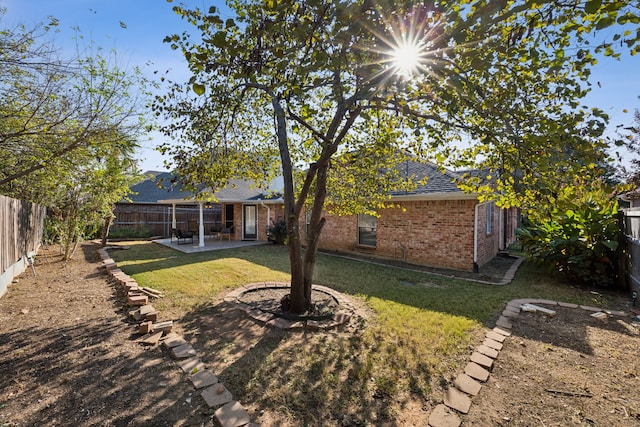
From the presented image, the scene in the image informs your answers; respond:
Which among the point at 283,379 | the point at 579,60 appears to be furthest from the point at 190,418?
the point at 579,60

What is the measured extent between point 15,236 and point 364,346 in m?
8.44

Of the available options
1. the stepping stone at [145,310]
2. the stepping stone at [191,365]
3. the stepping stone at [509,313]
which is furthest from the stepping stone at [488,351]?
the stepping stone at [145,310]

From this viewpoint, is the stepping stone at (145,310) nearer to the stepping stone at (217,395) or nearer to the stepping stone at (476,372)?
the stepping stone at (217,395)

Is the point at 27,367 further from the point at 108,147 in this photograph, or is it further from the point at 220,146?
the point at 108,147

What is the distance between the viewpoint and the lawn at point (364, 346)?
273 cm

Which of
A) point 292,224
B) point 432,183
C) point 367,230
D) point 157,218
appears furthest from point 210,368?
point 157,218

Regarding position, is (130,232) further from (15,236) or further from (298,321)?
(298,321)

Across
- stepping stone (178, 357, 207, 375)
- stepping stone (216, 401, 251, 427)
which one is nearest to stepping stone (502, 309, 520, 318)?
stepping stone (216, 401, 251, 427)

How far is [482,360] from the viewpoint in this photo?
3475mm

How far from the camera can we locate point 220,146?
5.30 metres

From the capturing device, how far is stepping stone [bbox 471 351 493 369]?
339cm

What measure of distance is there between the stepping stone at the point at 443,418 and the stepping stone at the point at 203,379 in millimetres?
2083

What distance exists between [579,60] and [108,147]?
7.81 metres

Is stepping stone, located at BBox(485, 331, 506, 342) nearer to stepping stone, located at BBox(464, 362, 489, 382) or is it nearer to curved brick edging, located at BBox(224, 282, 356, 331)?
stepping stone, located at BBox(464, 362, 489, 382)
